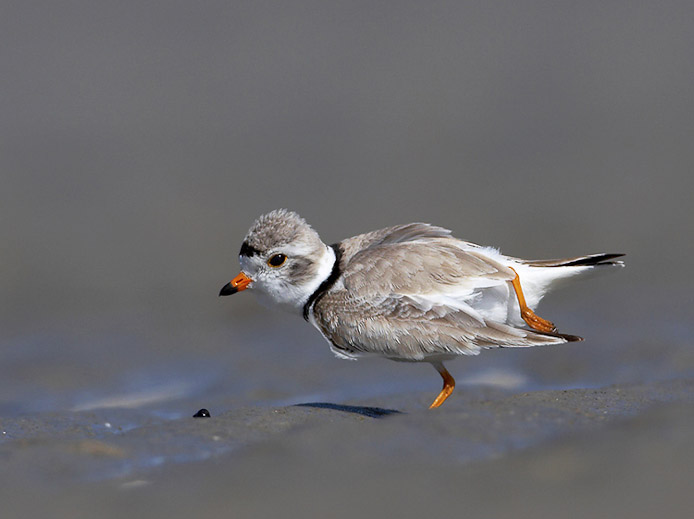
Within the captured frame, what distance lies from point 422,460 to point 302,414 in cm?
159

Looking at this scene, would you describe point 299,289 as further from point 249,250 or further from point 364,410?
point 364,410

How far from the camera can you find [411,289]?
6.64 meters

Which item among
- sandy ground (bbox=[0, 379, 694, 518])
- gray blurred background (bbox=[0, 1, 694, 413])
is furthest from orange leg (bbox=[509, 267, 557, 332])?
gray blurred background (bbox=[0, 1, 694, 413])

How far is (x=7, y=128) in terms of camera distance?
1305 centimetres

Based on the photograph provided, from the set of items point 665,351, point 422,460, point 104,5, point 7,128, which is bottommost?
point 665,351

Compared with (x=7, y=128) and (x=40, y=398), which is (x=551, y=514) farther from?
(x=7, y=128)

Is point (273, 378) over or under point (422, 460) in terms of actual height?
under

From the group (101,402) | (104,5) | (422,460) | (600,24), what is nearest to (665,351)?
(422,460)

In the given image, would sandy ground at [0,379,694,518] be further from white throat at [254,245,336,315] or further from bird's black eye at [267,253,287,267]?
bird's black eye at [267,253,287,267]

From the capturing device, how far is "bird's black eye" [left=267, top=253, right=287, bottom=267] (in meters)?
7.03

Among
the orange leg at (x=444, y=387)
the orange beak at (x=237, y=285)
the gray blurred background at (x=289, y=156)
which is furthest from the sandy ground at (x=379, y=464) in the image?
the gray blurred background at (x=289, y=156)

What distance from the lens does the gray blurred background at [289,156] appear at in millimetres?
9883

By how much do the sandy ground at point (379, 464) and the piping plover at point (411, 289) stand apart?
1.60ft

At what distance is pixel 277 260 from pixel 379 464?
229 cm
